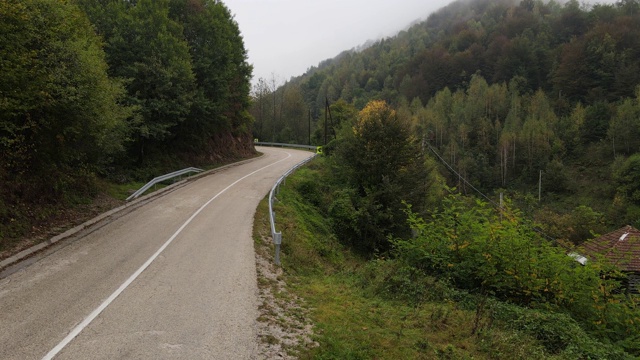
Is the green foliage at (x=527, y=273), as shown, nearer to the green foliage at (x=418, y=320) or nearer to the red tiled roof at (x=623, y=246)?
the green foliage at (x=418, y=320)

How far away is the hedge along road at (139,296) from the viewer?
5.36m

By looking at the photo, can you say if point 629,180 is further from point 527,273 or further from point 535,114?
point 527,273

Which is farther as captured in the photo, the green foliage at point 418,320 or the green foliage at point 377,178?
the green foliage at point 377,178

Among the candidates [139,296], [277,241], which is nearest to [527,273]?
[277,241]

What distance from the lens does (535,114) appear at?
9025 cm

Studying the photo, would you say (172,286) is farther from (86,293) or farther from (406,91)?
(406,91)

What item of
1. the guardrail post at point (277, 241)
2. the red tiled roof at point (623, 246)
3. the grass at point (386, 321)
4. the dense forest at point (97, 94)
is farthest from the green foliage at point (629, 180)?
the guardrail post at point (277, 241)

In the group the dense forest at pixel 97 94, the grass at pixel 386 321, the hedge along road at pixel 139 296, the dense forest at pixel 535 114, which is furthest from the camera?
the dense forest at pixel 535 114

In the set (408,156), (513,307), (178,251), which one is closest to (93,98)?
(178,251)

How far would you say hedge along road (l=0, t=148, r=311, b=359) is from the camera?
17.6 ft

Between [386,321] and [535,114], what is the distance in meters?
99.7

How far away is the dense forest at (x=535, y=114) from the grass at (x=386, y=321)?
3062cm

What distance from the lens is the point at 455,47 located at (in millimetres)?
151375

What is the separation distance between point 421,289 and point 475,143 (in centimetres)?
9075
